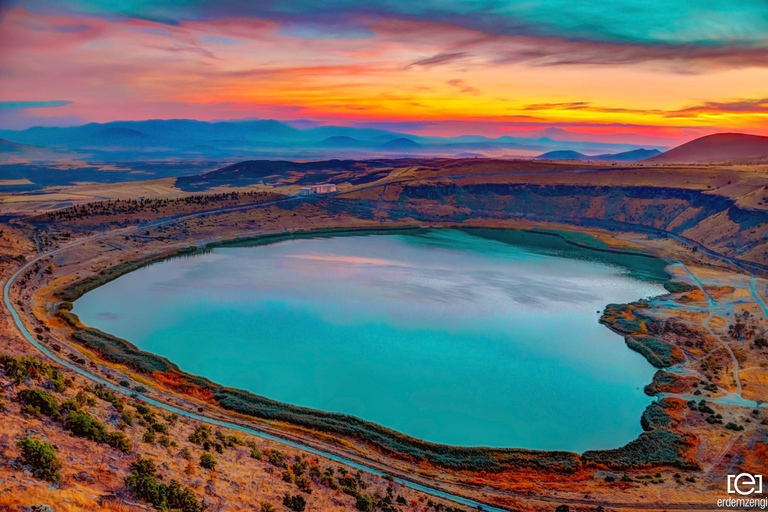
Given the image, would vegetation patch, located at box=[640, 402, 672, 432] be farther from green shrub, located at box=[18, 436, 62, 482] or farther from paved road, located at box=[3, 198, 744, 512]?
green shrub, located at box=[18, 436, 62, 482]

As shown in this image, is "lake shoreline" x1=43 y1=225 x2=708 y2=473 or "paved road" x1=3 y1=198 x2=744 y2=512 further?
"lake shoreline" x1=43 y1=225 x2=708 y2=473

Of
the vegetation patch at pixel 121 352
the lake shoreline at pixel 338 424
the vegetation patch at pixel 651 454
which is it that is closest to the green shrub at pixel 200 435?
the lake shoreline at pixel 338 424

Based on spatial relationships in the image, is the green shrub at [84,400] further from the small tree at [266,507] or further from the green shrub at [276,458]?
the small tree at [266,507]

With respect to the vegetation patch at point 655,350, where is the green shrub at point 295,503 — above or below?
below

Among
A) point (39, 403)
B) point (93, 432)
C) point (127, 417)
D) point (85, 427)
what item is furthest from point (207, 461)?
point (39, 403)

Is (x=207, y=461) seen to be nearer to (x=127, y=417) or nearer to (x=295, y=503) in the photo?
(x=295, y=503)
